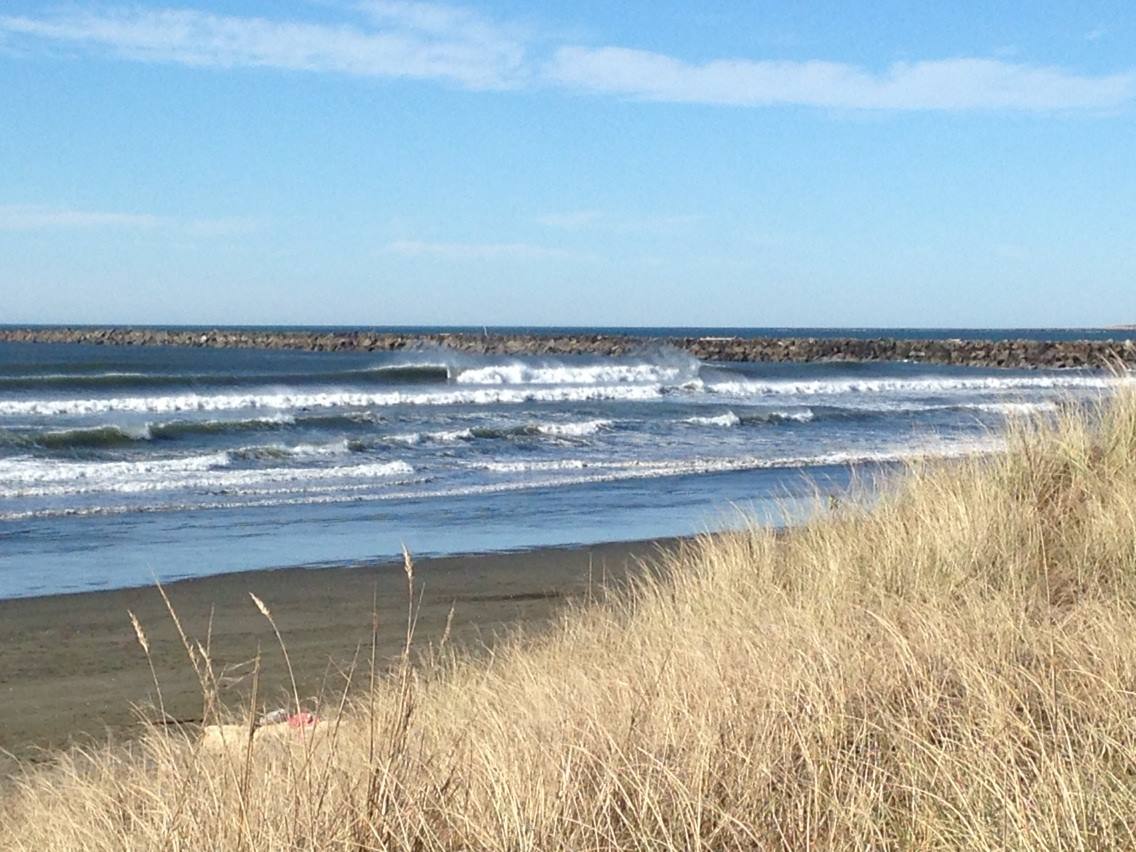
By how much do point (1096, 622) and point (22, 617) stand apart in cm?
735

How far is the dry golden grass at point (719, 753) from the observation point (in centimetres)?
294

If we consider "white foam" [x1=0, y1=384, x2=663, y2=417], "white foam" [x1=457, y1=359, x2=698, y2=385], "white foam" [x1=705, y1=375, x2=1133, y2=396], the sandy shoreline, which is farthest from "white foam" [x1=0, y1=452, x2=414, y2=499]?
"white foam" [x1=457, y1=359, x2=698, y2=385]

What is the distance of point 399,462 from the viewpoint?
1988 centimetres

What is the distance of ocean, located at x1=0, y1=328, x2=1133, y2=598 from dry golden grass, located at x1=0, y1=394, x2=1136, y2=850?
3.26 meters

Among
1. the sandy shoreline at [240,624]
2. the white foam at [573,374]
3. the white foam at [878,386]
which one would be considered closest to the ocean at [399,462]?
the white foam at [878,386]

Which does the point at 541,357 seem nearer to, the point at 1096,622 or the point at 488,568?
the point at 488,568

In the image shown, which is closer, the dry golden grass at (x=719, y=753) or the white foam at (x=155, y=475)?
the dry golden grass at (x=719, y=753)

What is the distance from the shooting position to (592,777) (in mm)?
3297

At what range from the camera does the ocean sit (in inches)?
484

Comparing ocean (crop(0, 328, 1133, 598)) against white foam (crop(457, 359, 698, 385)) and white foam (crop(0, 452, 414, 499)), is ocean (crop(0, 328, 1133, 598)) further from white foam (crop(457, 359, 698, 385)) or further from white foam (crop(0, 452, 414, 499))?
white foam (crop(457, 359, 698, 385))

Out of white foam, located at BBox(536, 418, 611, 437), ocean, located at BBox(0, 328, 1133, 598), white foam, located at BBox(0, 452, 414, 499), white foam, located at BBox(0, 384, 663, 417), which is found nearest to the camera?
ocean, located at BBox(0, 328, 1133, 598)

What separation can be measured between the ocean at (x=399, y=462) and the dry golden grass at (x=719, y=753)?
3257mm

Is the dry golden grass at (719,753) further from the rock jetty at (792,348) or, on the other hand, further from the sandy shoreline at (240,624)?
the rock jetty at (792,348)

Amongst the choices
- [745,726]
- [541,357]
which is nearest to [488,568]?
[745,726]
